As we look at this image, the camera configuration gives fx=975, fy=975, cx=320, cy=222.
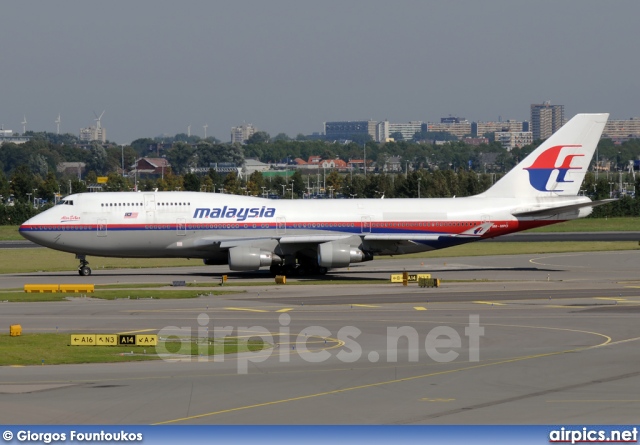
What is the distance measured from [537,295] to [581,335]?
1399 cm

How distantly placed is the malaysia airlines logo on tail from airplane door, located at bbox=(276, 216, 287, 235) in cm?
1666

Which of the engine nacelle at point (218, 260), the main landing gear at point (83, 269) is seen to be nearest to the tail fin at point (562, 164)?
the engine nacelle at point (218, 260)

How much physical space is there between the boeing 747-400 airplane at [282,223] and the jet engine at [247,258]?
214mm

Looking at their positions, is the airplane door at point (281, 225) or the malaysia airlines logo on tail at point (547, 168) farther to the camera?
the malaysia airlines logo on tail at point (547, 168)

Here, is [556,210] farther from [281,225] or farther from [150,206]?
[150,206]

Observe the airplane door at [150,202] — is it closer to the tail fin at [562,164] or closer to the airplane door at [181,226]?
the airplane door at [181,226]

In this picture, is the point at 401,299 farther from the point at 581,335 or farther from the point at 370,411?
the point at 370,411

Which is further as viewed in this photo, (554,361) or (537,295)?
(537,295)

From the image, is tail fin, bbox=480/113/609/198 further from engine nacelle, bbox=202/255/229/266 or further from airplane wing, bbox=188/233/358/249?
engine nacelle, bbox=202/255/229/266

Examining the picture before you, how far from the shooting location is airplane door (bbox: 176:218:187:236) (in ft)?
202

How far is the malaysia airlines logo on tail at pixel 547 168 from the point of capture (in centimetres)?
6450

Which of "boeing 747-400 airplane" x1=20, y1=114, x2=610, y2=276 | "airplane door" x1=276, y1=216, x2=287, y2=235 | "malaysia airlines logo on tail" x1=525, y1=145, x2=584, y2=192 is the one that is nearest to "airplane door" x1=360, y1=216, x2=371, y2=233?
"boeing 747-400 airplane" x1=20, y1=114, x2=610, y2=276

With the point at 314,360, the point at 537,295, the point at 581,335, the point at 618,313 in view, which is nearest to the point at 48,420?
the point at 314,360

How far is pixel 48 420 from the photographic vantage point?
2222cm
